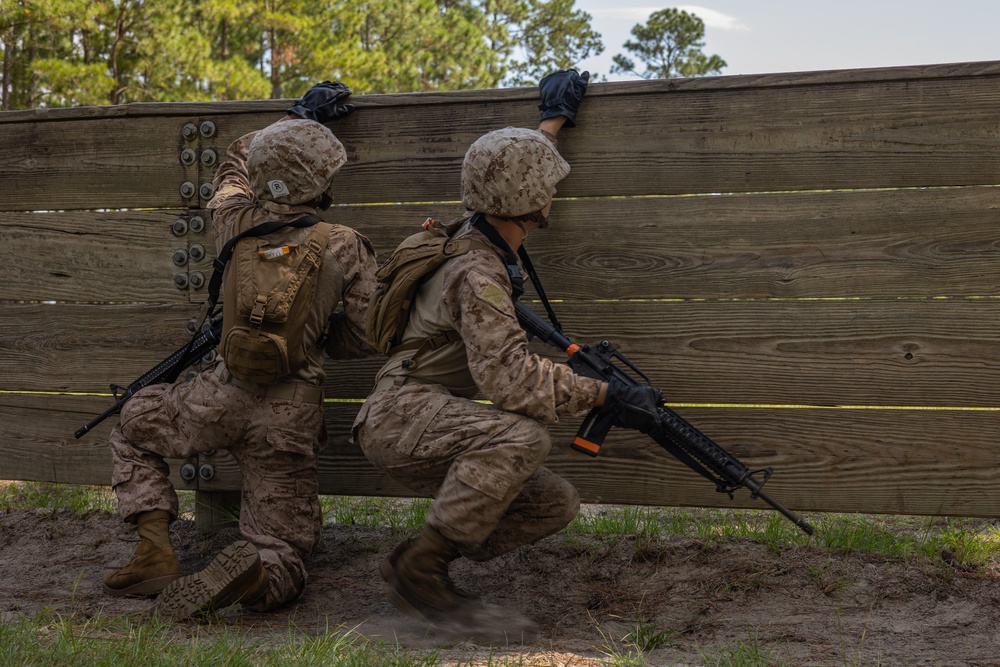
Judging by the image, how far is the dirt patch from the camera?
3.29 meters

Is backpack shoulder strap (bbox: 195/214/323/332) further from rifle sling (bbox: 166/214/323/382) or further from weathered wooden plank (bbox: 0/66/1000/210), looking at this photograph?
weathered wooden plank (bbox: 0/66/1000/210)

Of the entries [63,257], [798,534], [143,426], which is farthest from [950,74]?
[63,257]

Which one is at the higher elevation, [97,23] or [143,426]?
[97,23]

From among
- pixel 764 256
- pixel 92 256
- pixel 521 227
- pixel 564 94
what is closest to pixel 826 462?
pixel 764 256

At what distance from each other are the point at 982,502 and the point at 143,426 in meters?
3.28

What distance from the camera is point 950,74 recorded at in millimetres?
3783

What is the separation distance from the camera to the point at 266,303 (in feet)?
11.8

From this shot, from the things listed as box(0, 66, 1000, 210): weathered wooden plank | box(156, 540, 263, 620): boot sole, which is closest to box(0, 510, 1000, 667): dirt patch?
box(156, 540, 263, 620): boot sole

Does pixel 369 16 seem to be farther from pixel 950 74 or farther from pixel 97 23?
pixel 950 74

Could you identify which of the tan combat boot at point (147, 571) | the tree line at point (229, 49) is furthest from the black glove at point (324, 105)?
the tree line at point (229, 49)

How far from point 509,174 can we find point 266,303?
994 millimetres

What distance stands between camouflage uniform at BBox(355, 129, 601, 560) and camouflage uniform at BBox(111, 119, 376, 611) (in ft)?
1.09

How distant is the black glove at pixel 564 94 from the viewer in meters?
4.01

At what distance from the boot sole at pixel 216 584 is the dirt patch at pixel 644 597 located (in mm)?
200
